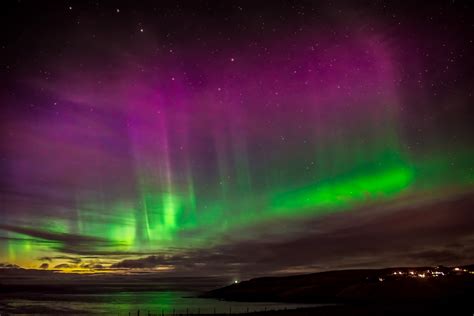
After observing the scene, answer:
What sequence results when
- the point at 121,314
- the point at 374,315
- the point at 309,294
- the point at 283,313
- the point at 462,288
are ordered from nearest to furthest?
1. the point at 374,315
2. the point at 283,313
3. the point at 121,314
4. the point at 462,288
5. the point at 309,294

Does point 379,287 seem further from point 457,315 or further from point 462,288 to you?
point 457,315

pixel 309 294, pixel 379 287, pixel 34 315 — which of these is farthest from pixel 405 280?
pixel 34 315

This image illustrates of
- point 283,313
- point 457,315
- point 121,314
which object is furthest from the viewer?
point 121,314

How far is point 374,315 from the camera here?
6450 centimetres

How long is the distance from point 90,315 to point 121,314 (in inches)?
287

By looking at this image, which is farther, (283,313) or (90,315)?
(90,315)

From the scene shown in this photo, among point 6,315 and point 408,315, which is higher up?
point 6,315

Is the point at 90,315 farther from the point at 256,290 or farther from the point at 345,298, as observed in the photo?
the point at 256,290

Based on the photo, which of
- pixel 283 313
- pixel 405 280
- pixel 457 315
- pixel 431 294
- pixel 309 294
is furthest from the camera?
pixel 309 294

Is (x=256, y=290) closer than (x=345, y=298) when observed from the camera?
No

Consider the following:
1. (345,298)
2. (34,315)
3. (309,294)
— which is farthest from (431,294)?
(34,315)

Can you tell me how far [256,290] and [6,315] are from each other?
415 feet

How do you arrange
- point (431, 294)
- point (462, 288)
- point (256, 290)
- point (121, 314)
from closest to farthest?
1. point (121, 314)
2. point (431, 294)
3. point (462, 288)
4. point (256, 290)

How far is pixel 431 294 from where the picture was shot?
11325cm
